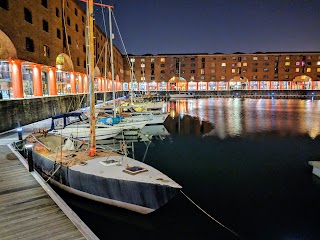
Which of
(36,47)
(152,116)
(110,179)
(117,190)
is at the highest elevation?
(36,47)

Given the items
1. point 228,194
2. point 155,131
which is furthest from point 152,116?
point 228,194

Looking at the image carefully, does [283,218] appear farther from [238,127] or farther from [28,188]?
Result: [238,127]

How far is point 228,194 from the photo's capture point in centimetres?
1112

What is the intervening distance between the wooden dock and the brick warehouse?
29.7ft

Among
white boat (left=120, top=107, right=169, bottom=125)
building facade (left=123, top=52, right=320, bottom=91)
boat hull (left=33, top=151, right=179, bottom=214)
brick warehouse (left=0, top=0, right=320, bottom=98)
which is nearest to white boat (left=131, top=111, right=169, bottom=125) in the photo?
white boat (left=120, top=107, right=169, bottom=125)

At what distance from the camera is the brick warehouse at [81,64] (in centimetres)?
2378

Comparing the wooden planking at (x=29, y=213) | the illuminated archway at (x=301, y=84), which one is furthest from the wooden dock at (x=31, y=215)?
the illuminated archway at (x=301, y=84)

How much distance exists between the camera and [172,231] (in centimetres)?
821

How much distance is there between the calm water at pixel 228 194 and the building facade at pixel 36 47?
33.3 ft

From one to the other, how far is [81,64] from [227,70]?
68413 millimetres

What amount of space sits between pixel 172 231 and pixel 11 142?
38.2 ft

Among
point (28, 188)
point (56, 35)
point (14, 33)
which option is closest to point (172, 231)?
point (28, 188)

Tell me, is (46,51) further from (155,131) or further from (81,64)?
(155,131)

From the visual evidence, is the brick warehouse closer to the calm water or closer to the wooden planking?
the wooden planking
